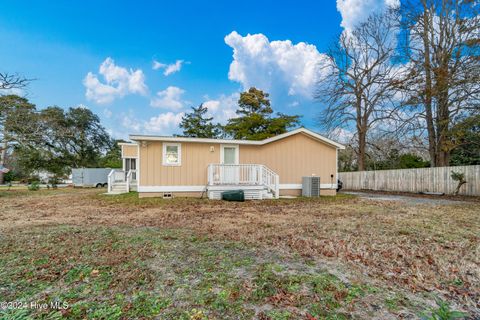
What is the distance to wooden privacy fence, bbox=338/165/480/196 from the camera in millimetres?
10766

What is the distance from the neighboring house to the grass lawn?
5.10m

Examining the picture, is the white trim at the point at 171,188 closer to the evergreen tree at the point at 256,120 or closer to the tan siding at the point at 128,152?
the tan siding at the point at 128,152

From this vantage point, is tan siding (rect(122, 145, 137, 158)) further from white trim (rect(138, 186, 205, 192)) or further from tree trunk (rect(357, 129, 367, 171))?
tree trunk (rect(357, 129, 367, 171))

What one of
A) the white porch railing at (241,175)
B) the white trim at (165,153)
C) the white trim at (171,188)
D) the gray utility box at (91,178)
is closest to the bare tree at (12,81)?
the white trim at (165,153)

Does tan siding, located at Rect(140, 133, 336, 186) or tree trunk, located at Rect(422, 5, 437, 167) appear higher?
tree trunk, located at Rect(422, 5, 437, 167)

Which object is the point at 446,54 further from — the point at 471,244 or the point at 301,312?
the point at 301,312

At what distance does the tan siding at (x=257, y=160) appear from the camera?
33.1 ft

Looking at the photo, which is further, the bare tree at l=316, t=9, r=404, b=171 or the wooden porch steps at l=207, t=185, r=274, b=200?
the bare tree at l=316, t=9, r=404, b=171

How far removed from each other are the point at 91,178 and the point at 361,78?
79.0 ft

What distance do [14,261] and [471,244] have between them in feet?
22.8

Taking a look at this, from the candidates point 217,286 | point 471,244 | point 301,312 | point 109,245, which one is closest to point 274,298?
point 301,312

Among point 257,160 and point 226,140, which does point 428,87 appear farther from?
point 226,140

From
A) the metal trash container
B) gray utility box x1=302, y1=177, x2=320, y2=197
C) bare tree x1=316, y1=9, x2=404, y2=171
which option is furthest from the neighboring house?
bare tree x1=316, y1=9, x2=404, y2=171

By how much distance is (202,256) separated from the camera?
126 inches
